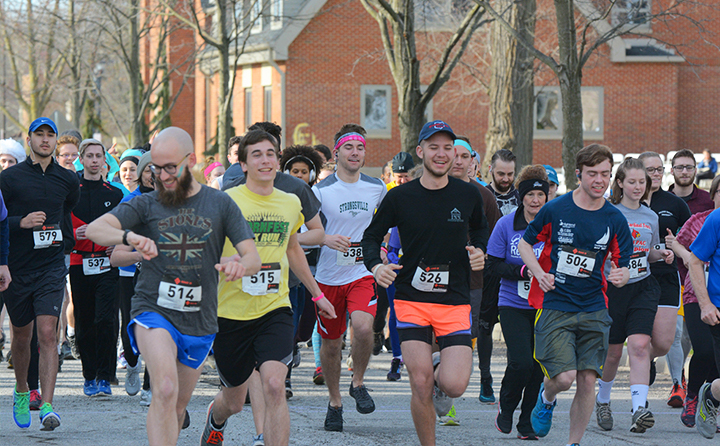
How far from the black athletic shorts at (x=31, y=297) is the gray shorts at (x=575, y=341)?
3.86m

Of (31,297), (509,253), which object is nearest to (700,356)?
(509,253)

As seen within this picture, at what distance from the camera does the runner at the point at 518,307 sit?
6.98 m

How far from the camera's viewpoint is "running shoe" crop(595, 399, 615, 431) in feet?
24.1

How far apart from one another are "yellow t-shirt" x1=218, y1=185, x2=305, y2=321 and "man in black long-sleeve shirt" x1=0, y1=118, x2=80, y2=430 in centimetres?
215

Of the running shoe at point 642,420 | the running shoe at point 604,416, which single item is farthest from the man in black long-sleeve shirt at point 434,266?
the running shoe at point 604,416

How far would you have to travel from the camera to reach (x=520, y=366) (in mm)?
6922

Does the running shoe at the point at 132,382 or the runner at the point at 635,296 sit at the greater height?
the runner at the point at 635,296

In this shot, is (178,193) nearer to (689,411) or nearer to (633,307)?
(633,307)

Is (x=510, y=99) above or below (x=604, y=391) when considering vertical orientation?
above

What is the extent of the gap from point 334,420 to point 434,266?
1.77 metres

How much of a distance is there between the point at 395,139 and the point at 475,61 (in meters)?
5.04

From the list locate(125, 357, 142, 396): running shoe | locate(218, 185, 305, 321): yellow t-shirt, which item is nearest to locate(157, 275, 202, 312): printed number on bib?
locate(218, 185, 305, 321): yellow t-shirt

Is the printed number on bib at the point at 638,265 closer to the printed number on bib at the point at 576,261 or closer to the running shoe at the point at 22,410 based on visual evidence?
the printed number on bib at the point at 576,261

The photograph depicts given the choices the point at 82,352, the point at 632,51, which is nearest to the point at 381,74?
the point at 632,51
